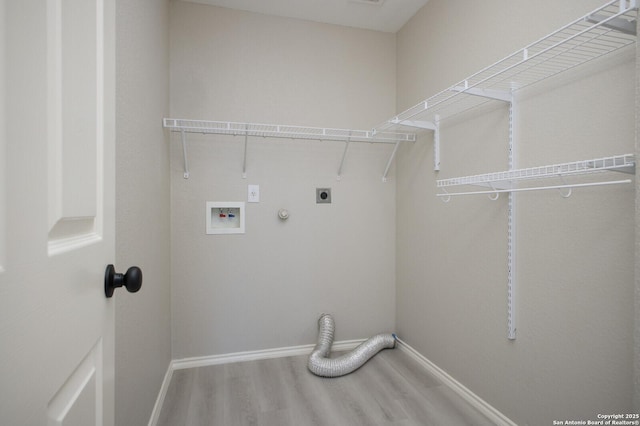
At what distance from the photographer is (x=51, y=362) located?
0.41 meters

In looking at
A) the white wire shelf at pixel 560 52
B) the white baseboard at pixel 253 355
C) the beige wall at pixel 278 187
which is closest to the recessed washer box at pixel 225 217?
the beige wall at pixel 278 187

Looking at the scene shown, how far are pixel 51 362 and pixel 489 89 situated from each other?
5.90 ft

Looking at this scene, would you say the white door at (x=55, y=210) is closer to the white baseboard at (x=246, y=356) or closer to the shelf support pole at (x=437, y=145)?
the white baseboard at (x=246, y=356)

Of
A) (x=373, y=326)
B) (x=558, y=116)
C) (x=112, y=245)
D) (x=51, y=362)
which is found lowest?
(x=373, y=326)

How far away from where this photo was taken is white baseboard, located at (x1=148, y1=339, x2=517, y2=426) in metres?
1.64

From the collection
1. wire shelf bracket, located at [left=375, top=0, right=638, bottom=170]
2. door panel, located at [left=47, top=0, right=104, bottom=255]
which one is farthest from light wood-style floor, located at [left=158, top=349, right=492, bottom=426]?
wire shelf bracket, located at [left=375, top=0, right=638, bottom=170]

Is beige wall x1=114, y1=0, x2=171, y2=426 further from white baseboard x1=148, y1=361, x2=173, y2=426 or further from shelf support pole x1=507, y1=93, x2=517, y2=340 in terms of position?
shelf support pole x1=507, y1=93, x2=517, y2=340

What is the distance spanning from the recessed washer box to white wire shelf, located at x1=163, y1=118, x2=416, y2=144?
1.63 ft

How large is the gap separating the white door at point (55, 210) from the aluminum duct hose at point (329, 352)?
1.61 metres

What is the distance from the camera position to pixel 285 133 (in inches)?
88.0

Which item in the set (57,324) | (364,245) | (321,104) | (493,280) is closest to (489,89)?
(493,280)

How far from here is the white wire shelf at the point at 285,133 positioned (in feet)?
6.73

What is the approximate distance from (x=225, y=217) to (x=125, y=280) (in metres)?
1.66

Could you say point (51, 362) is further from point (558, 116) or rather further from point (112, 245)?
point (558, 116)
